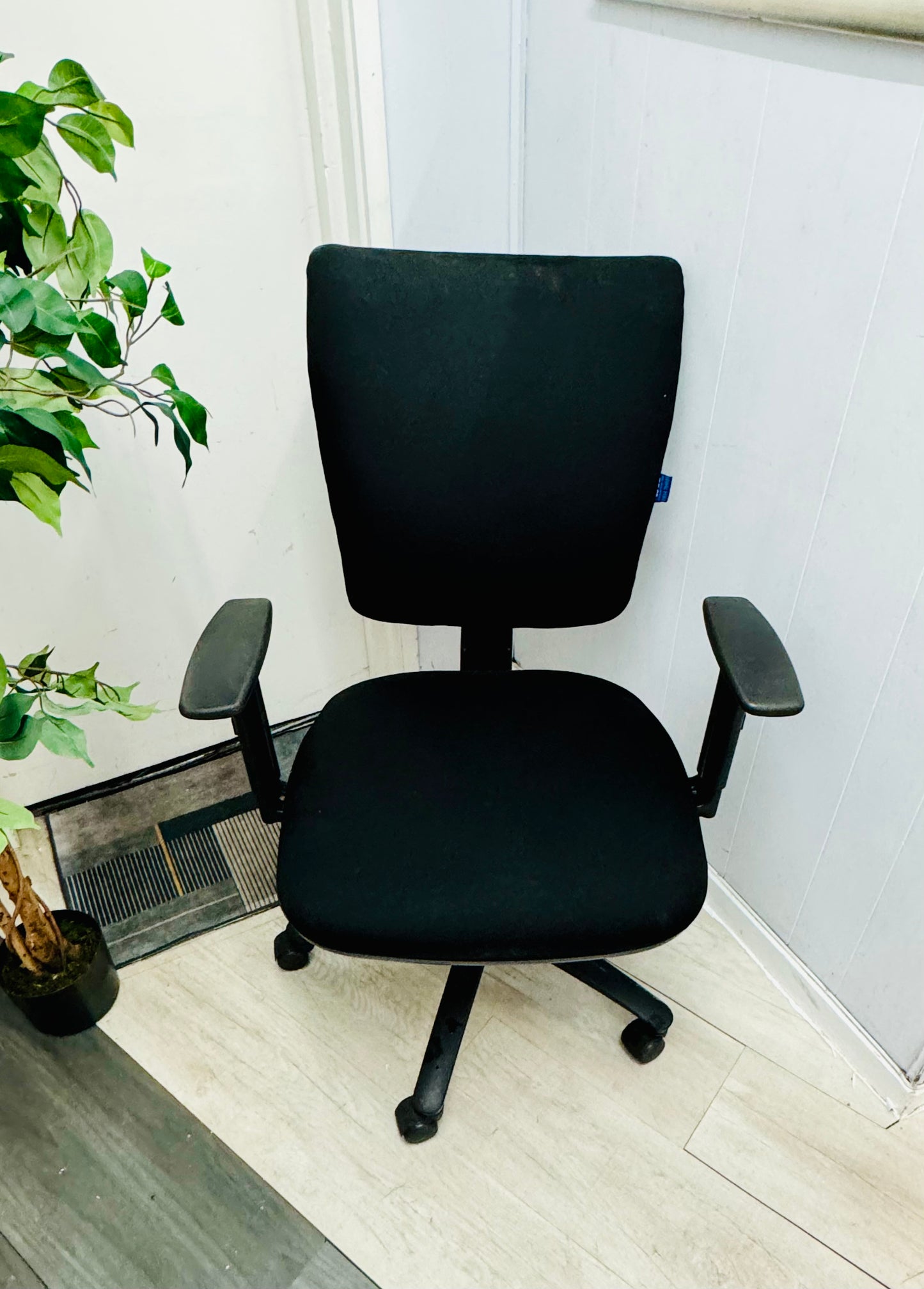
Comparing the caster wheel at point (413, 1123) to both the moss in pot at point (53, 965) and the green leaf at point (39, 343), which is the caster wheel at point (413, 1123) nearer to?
the moss in pot at point (53, 965)

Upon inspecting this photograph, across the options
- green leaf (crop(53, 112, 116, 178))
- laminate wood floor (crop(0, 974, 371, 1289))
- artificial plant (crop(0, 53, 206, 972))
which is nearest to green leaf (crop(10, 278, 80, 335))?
artificial plant (crop(0, 53, 206, 972))

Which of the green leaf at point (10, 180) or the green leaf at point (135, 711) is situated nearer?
the green leaf at point (10, 180)

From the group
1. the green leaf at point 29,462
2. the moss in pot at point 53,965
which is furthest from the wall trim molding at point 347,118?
the moss in pot at point 53,965

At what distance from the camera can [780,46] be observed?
86 centimetres

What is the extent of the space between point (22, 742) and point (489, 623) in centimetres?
62

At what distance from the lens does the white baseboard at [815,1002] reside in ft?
3.80

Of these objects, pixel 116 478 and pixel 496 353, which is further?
pixel 116 478

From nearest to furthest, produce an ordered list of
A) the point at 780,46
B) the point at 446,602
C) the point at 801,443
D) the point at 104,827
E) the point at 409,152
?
the point at 780,46 < the point at 801,443 < the point at 446,602 < the point at 409,152 < the point at 104,827

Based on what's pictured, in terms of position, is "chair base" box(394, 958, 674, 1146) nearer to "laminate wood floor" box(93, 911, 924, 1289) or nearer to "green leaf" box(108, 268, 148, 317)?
"laminate wood floor" box(93, 911, 924, 1289)

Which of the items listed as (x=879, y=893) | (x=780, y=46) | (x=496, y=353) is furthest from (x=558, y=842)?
(x=780, y=46)

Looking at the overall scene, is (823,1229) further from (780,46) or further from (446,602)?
(780,46)

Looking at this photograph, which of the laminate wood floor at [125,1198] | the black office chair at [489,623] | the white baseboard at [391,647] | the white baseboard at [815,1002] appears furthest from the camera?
the white baseboard at [391,647]

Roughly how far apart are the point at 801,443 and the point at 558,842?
21.9 inches

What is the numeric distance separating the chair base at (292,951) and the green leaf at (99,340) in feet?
3.07
